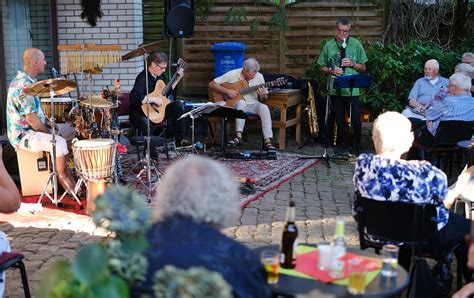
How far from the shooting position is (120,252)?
234 cm

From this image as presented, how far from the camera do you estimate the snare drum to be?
7379 mm

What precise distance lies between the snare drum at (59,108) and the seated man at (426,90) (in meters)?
4.09

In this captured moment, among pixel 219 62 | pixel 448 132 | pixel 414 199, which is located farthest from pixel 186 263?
pixel 219 62

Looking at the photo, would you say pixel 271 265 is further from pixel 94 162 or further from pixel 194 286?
pixel 94 162

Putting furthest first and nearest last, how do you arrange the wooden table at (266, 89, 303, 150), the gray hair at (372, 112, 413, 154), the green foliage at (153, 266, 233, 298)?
the wooden table at (266, 89, 303, 150), the gray hair at (372, 112, 413, 154), the green foliage at (153, 266, 233, 298)

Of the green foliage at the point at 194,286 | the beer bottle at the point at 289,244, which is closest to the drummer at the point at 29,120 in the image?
the beer bottle at the point at 289,244

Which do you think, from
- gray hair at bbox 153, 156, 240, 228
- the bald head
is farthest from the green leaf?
the bald head

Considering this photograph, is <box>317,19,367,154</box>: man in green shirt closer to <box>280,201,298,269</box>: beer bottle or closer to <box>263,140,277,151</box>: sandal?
<box>263,140,277,151</box>: sandal

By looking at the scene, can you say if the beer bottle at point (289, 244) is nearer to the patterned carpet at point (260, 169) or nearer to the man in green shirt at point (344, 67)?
the patterned carpet at point (260, 169)

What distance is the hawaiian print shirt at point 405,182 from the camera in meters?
3.99

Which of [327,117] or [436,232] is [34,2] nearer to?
[327,117]

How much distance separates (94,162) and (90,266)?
171 inches

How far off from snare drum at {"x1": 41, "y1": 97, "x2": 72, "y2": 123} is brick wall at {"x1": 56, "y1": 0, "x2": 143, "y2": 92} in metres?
2.14

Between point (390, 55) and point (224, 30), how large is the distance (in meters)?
2.93
